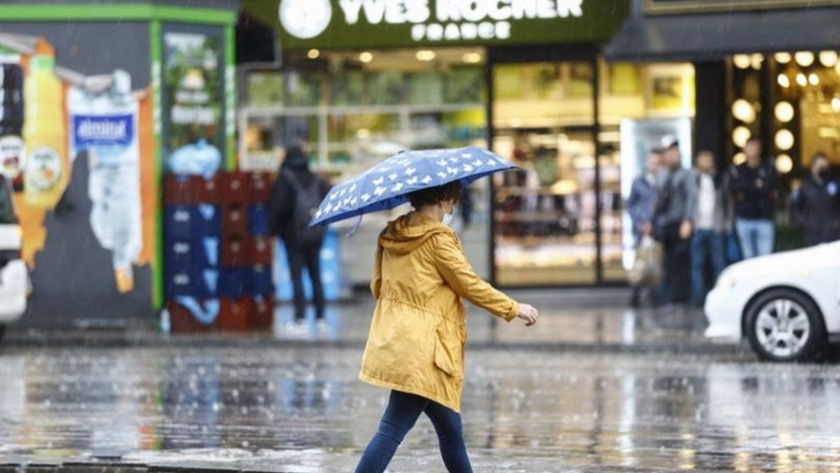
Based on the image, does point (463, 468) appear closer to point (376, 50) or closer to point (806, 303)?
point (806, 303)

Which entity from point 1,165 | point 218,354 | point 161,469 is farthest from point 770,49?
point 161,469

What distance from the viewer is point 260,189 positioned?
819 inches

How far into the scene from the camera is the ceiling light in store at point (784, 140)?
76.5ft

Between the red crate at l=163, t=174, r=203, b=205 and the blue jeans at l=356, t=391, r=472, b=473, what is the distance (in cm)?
1263

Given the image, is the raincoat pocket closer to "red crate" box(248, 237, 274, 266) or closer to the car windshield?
the car windshield

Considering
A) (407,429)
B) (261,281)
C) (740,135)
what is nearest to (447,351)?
(407,429)

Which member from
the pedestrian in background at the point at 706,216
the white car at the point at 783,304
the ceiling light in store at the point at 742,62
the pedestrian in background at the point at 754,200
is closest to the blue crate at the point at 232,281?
the pedestrian in background at the point at 706,216

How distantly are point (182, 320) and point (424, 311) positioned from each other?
42.6 ft

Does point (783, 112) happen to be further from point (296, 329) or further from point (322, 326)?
point (296, 329)

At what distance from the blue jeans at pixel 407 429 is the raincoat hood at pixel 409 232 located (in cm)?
65

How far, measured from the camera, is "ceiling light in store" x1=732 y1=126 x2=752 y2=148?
2358 centimetres

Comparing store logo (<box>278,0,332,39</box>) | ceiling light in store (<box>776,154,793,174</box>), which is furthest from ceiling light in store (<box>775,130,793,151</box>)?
store logo (<box>278,0,332,39</box>)

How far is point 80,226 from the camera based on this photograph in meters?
21.5

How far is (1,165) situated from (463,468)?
1406 centimetres
